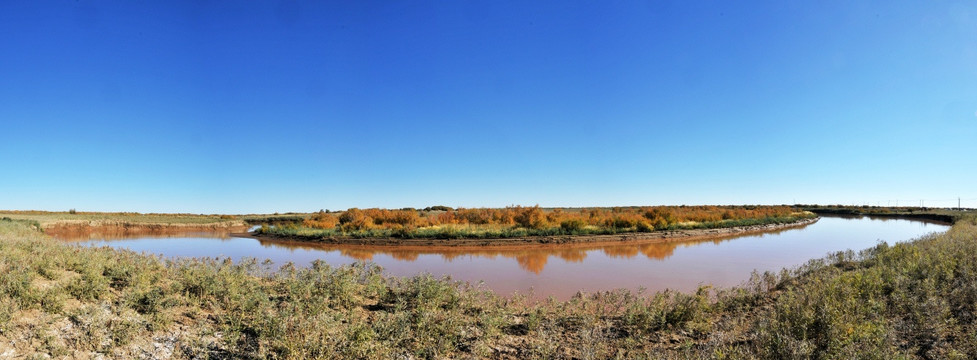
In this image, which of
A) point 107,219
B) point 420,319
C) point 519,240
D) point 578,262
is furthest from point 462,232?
point 107,219

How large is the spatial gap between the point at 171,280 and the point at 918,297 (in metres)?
13.0

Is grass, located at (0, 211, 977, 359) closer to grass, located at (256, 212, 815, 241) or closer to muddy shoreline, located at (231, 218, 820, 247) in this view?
muddy shoreline, located at (231, 218, 820, 247)

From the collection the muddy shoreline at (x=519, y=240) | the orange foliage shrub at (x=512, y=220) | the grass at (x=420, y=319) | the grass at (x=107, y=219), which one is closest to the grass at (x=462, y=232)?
the orange foliage shrub at (x=512, y=220)

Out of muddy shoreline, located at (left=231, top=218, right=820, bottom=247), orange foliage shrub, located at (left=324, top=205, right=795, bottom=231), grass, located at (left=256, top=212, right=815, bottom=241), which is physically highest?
orange foliage shrub, located at (left=324, top=205, right=795, bottom=231)

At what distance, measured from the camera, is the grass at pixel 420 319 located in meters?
4.62

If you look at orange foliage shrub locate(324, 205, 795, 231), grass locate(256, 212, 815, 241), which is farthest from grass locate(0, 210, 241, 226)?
orange foliage shrub locate(324, 205, 795, 231)

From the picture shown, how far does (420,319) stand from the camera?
574 centimetres

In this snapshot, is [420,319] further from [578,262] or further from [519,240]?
[519,240]

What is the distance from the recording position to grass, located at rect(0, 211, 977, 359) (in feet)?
15.1

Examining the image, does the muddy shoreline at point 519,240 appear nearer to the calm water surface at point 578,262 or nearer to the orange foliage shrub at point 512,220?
the calm water surface at point 578,262

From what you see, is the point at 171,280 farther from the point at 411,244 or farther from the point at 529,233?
the point at 529,233

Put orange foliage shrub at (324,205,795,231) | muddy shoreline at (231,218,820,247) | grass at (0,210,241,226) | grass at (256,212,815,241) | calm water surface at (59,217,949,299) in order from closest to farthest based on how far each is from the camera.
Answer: calm water surface at (59,217,949,299)
muddy shoreline at (231,218,820,247)
grass at (256,212,815,241)
orange foliage shrub at (324,205,795,231)
grass at (0,210,241,226)

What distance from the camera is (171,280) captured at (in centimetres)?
738

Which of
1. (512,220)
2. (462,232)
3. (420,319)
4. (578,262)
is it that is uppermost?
(420,319)
